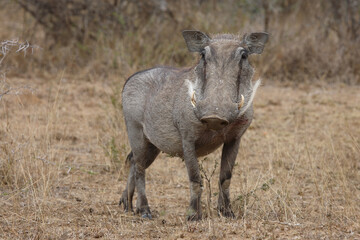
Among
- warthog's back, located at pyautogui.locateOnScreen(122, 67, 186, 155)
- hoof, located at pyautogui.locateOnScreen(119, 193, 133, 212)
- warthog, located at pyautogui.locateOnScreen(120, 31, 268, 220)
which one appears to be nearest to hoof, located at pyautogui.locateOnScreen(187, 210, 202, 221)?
warthog, located at pyautogui.locateOnScreen(120, 31, 268, 220)

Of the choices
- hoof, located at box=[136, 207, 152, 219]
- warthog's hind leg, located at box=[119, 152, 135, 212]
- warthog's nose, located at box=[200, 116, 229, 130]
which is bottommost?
hoof, located at box=[136, 207, 152, 219]

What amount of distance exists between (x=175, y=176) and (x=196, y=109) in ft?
7.50

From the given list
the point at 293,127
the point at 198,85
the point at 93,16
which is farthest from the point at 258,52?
the point at 93,16

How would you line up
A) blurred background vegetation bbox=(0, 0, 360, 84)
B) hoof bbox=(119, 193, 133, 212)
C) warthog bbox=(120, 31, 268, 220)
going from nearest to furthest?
warthog bbox=(120, 31, 268, 220)
hoof bbox=(119, 193, 133, 212)
blurred background vegetation bbox=(0, 0, 360, 84)

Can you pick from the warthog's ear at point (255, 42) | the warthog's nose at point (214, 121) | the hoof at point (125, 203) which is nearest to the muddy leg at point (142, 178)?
the hoof at point (125, 203)

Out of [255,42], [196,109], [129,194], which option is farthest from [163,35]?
[196,109]

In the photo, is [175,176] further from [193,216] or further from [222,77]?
[222,77]

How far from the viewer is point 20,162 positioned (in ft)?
16.1

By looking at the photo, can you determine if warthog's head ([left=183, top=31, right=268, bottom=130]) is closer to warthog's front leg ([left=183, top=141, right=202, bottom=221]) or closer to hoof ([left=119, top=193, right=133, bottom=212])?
warthog's front leg ([left=183, top=141, right=202, bottom=221])

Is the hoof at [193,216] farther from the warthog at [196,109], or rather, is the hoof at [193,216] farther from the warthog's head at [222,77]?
the warthog's head at [222,77]

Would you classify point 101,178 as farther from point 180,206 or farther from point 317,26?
point 317,26

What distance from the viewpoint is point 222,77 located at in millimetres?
3832

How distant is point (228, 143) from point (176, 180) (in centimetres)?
159

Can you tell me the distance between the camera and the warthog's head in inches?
143
